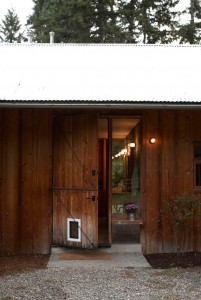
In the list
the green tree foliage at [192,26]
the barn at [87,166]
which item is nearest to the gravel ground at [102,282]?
the barn at [87,166]

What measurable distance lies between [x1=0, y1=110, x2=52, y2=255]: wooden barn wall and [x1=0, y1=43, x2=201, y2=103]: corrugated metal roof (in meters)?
0.67

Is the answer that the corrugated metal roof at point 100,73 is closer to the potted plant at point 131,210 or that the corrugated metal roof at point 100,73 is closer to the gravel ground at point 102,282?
the potted plant at point 131,210

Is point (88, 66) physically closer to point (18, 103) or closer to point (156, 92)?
point (156, 92)

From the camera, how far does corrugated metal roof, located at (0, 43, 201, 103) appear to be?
6332mm

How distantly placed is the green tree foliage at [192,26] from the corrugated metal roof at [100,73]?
9506 millimetres

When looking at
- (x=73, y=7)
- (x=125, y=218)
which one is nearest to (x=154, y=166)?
(x=125, y=218)

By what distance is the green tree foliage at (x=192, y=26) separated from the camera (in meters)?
18.5

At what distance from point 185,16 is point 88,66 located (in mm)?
13255

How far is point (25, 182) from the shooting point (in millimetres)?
6848

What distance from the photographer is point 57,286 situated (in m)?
4.92

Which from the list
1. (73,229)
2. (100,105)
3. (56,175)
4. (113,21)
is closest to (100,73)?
(100,105)

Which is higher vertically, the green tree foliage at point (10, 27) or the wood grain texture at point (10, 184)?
the green tree foliage at point (10, 27)

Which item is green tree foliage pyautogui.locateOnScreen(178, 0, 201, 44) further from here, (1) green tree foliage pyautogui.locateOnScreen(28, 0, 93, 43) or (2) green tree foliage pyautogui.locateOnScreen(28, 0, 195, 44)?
(1) green tree foliage pyautogui.locateOnScreen(28, 0, 93, 43)

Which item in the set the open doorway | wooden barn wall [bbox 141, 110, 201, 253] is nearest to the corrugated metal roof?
wooden barn wall [bbox 141, 110, 201, 253]
